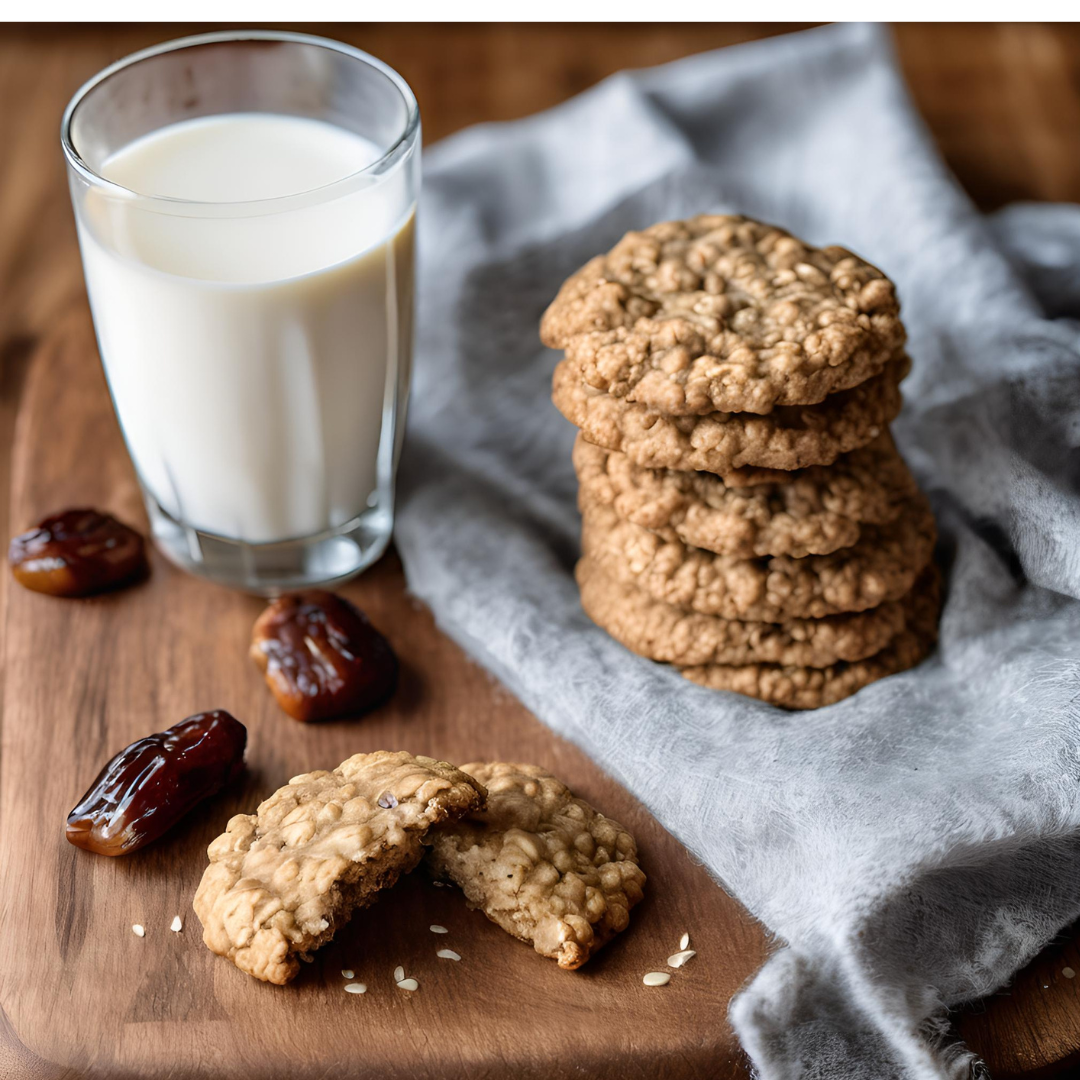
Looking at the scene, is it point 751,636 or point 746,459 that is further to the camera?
point 751,636

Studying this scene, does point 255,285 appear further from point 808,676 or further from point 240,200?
point 808,676

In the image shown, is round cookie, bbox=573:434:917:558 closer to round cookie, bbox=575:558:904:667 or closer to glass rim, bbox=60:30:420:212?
round cookie, bbox=575:558:904:667

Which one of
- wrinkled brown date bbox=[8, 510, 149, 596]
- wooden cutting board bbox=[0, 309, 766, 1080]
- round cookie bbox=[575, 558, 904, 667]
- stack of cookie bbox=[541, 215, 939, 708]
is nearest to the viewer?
wooden cutting board bbox=[0, 309, 766, 1080]

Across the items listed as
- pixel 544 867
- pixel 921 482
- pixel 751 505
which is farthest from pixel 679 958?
pixel 921 482

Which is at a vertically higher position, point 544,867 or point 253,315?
point 253,315

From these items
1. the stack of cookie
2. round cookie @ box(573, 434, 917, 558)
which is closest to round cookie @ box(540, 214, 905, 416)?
the stack of cookie

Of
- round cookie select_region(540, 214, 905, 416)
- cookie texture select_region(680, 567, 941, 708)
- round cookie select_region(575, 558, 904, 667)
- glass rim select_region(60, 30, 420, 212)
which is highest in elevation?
glass rim select_region(60, 30, 420, 212)

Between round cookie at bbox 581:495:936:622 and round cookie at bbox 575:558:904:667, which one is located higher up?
round cookie at bbox 581:495:936:622
